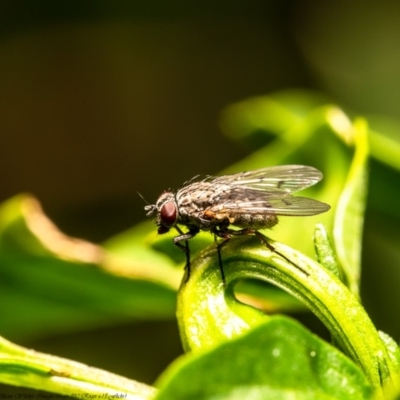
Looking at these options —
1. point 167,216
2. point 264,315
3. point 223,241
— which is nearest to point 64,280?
point 167,216

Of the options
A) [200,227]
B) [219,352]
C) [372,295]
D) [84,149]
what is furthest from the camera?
[84,149]

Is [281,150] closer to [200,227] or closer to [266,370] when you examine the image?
[200,227]

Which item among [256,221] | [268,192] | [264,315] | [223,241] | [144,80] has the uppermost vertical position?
[144,80]

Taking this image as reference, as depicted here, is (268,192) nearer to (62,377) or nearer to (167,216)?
(167,216)

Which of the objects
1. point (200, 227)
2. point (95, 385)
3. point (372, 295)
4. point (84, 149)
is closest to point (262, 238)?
point (95, 385)

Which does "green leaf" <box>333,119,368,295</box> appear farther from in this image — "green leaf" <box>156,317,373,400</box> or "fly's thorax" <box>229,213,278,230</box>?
"green leaf" <box>156,317,373,400</box>

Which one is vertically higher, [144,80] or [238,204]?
A: [144,80]
